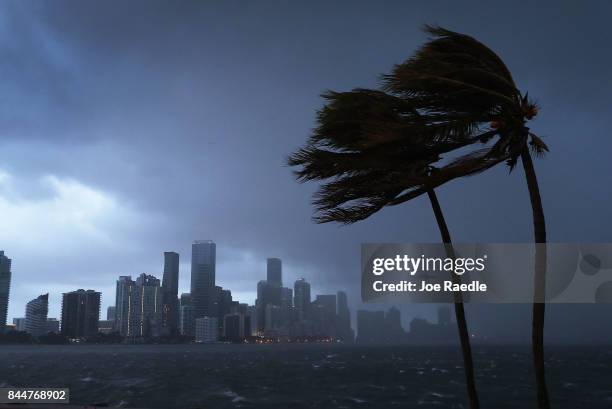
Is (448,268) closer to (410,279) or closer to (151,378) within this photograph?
(410,279)

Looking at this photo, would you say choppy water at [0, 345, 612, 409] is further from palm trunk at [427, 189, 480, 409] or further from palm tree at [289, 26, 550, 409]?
palm tree at [289, 26, 550, 409]

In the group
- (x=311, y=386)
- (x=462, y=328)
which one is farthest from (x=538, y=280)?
(x=311, y=386)

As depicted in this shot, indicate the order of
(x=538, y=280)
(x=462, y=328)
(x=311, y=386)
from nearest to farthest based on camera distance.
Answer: (x=538, y=280) < (x=462, y=328) < (x=311, y=386)

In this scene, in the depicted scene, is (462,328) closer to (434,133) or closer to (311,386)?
(434,133)

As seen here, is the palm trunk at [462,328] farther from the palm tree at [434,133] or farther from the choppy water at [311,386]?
the choppy water at [311,386]

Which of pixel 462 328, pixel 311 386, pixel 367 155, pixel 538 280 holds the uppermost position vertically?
pixel 367 155

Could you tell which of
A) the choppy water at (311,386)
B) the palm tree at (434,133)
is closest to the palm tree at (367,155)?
the palm tree at (434,133)

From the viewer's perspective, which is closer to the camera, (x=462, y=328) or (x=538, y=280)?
(x=538, y=280)

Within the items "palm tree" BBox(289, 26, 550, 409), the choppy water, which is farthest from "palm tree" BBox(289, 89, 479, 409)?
the choppy water
